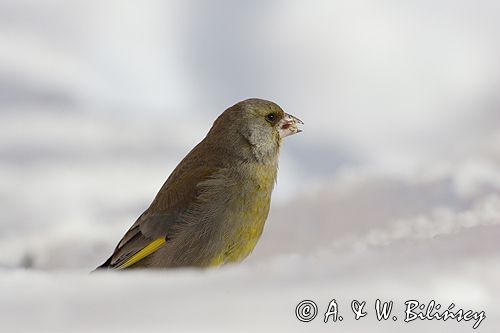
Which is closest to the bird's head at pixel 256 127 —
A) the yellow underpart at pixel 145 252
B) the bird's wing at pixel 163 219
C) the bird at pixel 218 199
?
the bird at pixel 218 199

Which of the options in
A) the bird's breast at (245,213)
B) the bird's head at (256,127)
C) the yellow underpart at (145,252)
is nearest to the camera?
the bird's breast at (245,213)

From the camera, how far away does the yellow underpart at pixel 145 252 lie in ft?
9.42

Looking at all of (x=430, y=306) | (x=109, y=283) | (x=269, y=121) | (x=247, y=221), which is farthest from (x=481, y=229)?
(x=269, y=121)

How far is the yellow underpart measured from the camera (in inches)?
113

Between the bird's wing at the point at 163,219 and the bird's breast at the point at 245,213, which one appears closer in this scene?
the bird's breast at the point at 245,213

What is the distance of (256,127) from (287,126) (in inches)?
4.8

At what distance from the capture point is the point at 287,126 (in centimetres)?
307

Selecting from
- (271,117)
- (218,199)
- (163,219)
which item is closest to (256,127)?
(271,117)

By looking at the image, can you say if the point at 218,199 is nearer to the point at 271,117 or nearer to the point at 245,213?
the point at 245,213

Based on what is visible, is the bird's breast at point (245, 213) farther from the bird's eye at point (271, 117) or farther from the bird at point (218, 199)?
the bird's eye at point (271, 117)

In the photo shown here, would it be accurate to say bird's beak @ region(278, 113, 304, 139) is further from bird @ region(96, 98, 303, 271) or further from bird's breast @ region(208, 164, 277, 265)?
bird's breast @ region(208, 164, 277, 265)

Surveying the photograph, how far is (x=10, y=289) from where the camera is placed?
5.57 ft

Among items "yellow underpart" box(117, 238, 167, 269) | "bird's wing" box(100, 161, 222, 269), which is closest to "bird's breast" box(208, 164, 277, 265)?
"bird's wing" box(100, 161, 222, 269)

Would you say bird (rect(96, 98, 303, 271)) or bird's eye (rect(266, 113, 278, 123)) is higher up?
bird's eye (rect(266, 113, 278, 123))
